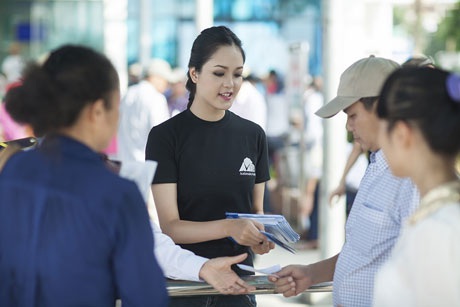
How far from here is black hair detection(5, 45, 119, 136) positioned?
2.62 metres

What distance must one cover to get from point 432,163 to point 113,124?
0.93 metres

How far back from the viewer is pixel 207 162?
4023 mm

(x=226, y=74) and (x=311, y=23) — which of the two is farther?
(x=311, y=23)

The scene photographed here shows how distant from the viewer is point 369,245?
3.16m

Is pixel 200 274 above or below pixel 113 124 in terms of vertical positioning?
below

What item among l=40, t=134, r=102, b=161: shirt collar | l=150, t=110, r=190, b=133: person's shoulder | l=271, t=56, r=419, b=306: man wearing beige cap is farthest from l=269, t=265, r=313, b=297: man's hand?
l=40, t=134, r=102, b=161: shirt collar

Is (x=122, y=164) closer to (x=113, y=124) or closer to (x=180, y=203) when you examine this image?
(x=113, y=124)

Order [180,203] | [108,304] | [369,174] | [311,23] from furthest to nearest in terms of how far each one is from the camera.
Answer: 1. [311,23]
2. [180,203]
3. [369,174]
4. [108,304]

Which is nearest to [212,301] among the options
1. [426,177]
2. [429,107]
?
[426,177]

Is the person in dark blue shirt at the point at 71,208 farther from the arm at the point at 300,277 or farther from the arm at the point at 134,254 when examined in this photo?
the arm at the point at 300,277

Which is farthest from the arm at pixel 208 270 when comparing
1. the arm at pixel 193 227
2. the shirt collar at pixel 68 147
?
the shirt collar at pixel 68 147

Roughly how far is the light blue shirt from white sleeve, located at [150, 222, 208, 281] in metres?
0.53

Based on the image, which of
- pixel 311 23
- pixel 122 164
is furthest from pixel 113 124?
pixel 311 23

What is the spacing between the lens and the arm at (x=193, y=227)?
3.67 meters
